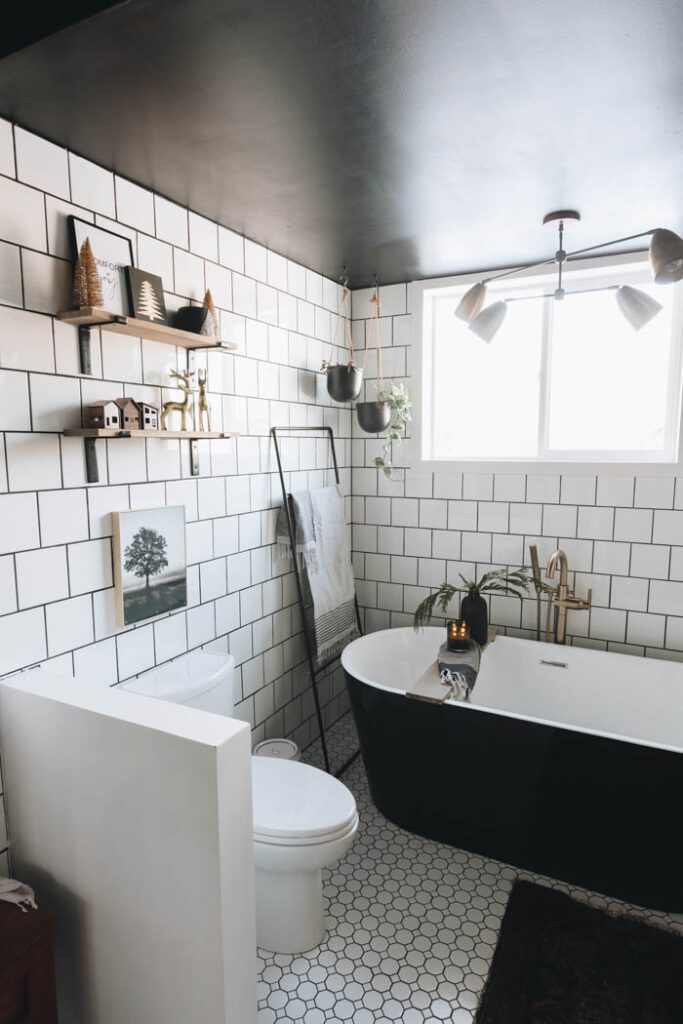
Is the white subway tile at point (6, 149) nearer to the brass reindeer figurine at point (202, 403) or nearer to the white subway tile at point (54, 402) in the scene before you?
the white subway tile at point (54, 402)

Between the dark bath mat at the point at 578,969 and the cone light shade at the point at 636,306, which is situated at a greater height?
the cone light shade at the point at 636,306

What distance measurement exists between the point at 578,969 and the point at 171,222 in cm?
277

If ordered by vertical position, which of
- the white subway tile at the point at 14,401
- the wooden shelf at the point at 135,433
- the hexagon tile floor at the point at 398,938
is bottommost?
the hexagon tile floor at the point at 398,938

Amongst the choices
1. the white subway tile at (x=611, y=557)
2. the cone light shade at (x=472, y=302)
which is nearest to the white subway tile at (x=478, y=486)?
the white subway tile at (x=611, y=557)

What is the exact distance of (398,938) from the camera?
2.06 metres

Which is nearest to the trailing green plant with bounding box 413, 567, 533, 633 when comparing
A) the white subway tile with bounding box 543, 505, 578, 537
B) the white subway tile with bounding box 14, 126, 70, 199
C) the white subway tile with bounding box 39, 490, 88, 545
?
the white subway tile with bounding box 543, 505, 578, 537

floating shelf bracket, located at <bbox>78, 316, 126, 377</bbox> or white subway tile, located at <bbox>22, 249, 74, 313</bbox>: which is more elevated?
white subway tile, located at <bbox>22, 249, 74, 313</bbox>

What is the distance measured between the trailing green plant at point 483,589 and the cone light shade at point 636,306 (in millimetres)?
1224

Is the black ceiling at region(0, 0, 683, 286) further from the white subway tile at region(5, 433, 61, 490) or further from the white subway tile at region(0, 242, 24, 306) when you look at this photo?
the white subway tile at region(5, 433, 61, 490)

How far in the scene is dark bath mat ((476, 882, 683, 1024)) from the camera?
1.74 m

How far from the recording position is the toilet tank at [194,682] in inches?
79.3

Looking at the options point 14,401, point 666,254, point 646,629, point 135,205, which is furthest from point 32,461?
point 646,629

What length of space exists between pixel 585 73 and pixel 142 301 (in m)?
1.36

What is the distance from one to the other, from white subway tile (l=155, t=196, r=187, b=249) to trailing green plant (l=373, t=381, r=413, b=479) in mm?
1348
